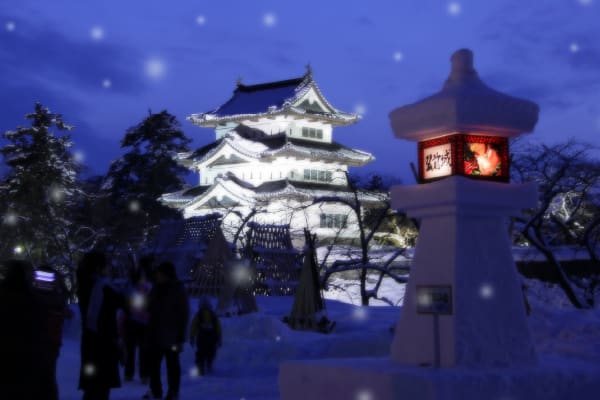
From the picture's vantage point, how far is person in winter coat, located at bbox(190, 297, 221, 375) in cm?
1152

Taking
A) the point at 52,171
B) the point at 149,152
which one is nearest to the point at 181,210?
the point at 149,152

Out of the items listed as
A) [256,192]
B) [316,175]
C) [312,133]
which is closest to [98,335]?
[256,192]

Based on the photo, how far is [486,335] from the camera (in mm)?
6367

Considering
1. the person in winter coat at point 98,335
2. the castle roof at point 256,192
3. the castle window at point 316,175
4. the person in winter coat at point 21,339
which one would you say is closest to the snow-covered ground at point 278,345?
the person in winter coat at point 98,335

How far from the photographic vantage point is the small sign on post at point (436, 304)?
6.20 metres

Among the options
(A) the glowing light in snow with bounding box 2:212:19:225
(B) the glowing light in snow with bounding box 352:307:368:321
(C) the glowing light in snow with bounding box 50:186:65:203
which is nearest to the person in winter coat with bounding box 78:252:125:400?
(B) the glowing light in snow with bounding box 352:307:368:321

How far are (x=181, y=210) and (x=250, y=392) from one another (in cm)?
3807

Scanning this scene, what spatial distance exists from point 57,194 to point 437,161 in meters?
33.9

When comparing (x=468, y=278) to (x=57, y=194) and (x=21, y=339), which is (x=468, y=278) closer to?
(x=21, y=339)

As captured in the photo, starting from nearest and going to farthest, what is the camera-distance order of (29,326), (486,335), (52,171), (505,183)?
(29,326), (486,335), (505,183), (52,171)

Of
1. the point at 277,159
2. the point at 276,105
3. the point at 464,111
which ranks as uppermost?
the point at 276,105

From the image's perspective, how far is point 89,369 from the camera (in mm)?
7121

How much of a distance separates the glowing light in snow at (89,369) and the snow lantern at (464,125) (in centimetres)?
355

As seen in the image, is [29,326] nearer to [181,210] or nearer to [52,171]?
[52,171]
